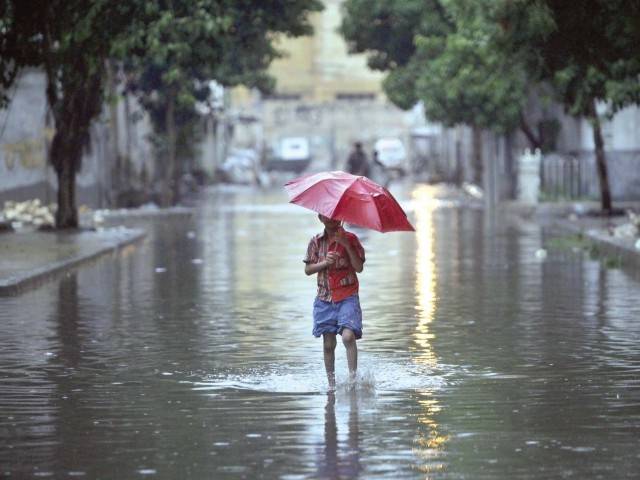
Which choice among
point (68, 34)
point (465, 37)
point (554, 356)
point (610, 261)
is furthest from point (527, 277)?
point (465, 37)

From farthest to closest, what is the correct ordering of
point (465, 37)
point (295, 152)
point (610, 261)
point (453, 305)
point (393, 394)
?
point (295, 152) → point (465, 37) → point (610, 261) → point (453, 305) → point (393, 394)

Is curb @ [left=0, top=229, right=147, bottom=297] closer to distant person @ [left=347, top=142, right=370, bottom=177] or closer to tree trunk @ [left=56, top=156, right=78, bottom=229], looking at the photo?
tree trunk @ [left=56, top=156, right=78, bottom=229]

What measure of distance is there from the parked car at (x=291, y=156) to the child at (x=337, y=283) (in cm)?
10449

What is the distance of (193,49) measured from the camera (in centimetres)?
3250

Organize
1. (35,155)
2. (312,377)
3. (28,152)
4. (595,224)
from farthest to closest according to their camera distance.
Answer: (35,155), (28,152), (595,224), (312,377)

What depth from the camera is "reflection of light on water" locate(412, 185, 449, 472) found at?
9.22 m

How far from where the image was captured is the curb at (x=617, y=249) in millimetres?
24797

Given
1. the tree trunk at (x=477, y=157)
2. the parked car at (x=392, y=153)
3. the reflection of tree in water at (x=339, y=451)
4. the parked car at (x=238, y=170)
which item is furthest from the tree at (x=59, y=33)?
the parked car at (x=392, y=153)

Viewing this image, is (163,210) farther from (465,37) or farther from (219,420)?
(219,420)

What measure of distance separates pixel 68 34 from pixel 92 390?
11349mm

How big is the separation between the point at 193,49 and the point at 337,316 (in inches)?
817

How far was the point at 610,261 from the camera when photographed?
2536cm

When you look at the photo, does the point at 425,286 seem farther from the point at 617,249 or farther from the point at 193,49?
the point at 193,49

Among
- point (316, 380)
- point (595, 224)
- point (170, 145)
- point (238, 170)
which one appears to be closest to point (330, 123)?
point (238, 170)
